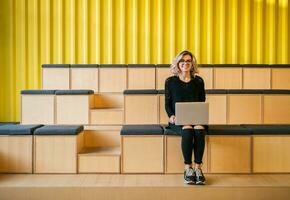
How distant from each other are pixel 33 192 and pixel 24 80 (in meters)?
1.89

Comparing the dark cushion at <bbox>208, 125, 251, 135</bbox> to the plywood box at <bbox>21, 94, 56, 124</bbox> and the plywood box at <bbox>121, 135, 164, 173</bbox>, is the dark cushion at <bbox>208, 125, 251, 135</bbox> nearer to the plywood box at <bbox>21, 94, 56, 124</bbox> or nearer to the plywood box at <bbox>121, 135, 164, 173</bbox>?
the plywood box at <bbox>121, 135, 164, 173</bbox>

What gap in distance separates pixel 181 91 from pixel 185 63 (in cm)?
20

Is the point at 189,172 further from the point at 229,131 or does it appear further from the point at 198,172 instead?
the point at 229,131

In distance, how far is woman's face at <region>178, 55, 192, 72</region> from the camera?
8.09ft

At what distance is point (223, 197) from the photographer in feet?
7.08

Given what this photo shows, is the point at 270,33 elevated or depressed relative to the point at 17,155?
elevated

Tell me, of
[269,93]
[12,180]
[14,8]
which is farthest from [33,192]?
[14,8]

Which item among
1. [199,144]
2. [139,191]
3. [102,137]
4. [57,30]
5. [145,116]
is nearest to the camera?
[139,191]

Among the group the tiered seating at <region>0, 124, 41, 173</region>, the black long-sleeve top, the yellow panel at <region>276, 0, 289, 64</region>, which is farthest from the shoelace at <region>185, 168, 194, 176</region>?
the yellow panel at <region>276, 0, 289, 64</region>

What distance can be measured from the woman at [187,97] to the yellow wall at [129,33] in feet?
4.24

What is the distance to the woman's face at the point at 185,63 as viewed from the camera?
2.46 m

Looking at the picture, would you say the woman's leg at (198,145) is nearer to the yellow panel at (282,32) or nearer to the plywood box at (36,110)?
the plywood box at (36,110)

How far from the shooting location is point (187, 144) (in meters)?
2.30

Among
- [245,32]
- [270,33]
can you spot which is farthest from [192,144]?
[270,33]
